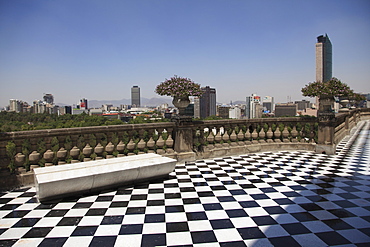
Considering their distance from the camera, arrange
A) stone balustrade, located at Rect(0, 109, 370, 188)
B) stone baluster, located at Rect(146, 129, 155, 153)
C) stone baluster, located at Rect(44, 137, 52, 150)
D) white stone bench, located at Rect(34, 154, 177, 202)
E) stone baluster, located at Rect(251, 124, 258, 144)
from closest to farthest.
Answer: white stone bench, located at Rect(34, 154, 177, 202), stone balustrade, located at Rect(0, 109, 370, 188), stone baluster, located at Rect(44, 137, 52, 150), stone baluster, located at Rect(146, 129, 155, 153), stone baluster, located at Rect(251, 124, 258, 144)

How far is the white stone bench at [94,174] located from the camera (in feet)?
13.4

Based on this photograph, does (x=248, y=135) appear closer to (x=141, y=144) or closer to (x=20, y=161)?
(x=141, y=144)

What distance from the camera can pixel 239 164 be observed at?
690 centimetres

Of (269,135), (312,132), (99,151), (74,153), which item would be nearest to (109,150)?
(99,151)

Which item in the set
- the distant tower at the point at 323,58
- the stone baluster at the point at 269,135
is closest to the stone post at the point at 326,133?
the stone baluster at the point at 269,135

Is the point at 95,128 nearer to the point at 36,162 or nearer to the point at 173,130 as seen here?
the point at 36,162

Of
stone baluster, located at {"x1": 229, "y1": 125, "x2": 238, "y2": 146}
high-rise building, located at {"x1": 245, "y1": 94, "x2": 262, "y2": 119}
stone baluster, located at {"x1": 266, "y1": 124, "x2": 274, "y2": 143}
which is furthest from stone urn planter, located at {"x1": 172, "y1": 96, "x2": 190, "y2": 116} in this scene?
high-rise building, located at {"x1": 245, "y1": 94, "x2": 262, "y2": 119}

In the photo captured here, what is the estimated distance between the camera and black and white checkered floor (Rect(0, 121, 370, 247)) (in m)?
3.04

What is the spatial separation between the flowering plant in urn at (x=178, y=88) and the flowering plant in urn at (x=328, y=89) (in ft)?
12.9

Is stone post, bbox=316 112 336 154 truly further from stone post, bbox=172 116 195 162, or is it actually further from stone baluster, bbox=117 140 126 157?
stone baluster, bbox=117 140 126 157

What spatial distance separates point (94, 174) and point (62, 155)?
4.67ft

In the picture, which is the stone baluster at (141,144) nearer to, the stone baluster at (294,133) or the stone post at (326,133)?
the stone baluster at (294,133)

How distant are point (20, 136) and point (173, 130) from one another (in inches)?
146

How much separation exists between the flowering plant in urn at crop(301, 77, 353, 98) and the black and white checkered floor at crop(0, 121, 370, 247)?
3031mm
